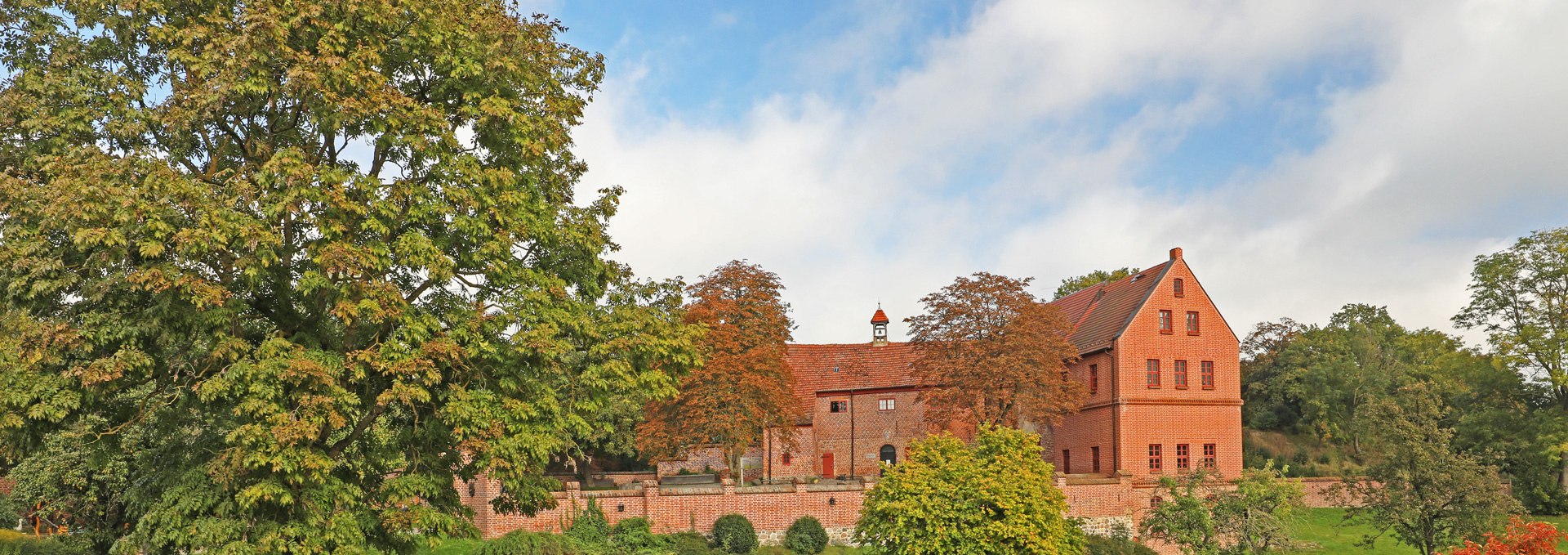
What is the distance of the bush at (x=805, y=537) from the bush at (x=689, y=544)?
2668mm

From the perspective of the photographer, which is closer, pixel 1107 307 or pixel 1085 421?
pixel 1085 421

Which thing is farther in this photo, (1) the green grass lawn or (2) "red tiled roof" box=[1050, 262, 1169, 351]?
(2) "red tiled roof" box=[1050, 262, 1169, 351]

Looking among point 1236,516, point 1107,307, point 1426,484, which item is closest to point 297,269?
point 1236,516

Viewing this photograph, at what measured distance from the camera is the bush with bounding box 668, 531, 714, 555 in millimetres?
28781

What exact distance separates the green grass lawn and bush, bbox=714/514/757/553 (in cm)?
1468

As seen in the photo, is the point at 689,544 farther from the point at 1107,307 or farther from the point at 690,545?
the point at 1107,307

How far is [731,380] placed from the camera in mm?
34125

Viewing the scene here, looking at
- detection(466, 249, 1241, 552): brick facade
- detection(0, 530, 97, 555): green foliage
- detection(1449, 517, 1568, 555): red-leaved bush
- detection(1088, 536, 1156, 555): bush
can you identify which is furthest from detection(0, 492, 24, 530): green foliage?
detection(1449, 517, 1568, 555): red-leaved bush

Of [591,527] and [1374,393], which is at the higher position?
[1374,393]

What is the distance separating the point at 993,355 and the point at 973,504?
13.8 metres

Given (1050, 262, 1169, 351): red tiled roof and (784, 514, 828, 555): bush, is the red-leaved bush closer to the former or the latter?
(784, 514, 828, 555): bush

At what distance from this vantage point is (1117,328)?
129 feet

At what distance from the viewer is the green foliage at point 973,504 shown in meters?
21.9

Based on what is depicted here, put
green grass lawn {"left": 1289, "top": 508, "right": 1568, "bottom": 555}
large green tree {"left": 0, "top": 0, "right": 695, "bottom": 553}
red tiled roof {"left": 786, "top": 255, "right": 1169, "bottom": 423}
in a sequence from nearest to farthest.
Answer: large green tree {"left": 0, "top": 0, "right": 695, "bottom": 553} < green grass lawn {"left": 1289, "top": 508, "right": 1568, "bottom": 555} < red tiled roof {"left": 786, "top": 255, "right": 1169, "bottom": 423}
